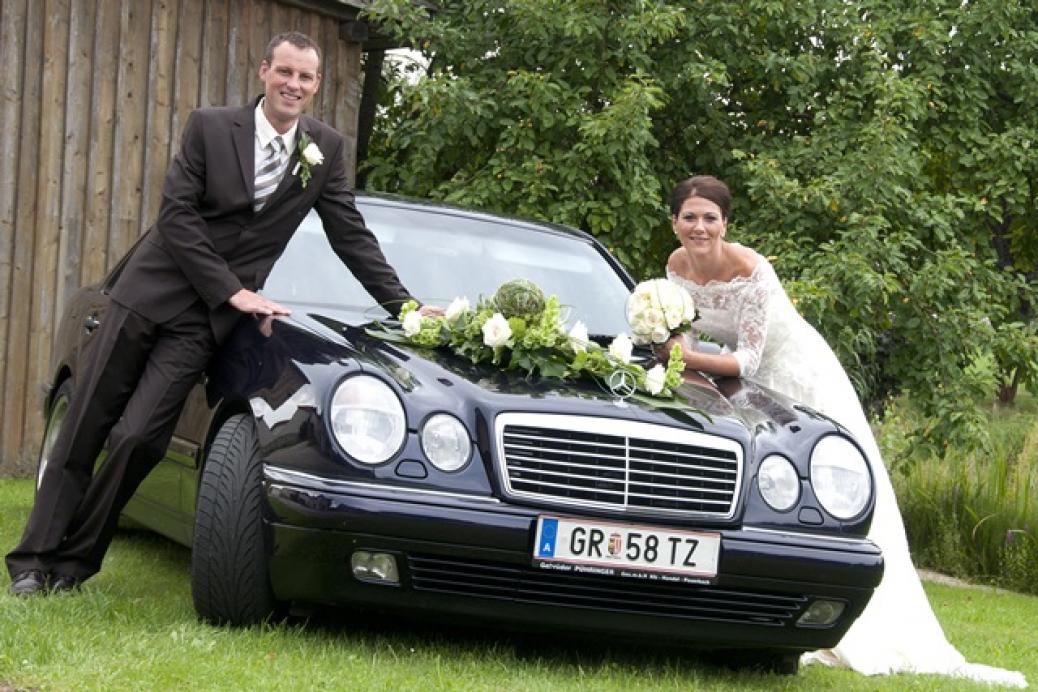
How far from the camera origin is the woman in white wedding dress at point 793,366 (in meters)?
5.70

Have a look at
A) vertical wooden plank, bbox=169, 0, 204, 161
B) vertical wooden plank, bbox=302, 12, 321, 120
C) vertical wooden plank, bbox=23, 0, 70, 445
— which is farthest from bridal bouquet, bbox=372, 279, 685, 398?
vertical wooden plank, bbox=302, 12, 321, 120

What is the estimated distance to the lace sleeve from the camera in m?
5.87

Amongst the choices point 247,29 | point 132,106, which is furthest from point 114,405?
point 247,29

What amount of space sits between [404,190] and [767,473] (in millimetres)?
6330

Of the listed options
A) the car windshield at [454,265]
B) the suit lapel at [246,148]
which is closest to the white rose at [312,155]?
the suit lapel at [246,148]

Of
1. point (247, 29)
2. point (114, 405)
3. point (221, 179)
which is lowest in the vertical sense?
point (114, 405)

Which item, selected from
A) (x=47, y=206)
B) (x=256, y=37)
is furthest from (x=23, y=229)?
(x=256, y=37)

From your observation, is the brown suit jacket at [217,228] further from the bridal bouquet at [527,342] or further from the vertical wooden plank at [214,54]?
the vertical wooden plank at [214,54]

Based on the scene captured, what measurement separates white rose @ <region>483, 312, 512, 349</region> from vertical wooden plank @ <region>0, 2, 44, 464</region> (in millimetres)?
5358

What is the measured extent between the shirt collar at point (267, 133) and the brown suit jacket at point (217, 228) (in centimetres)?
2

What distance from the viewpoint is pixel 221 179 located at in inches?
205

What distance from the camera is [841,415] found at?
636 cm

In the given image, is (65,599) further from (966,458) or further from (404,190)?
(966,458)

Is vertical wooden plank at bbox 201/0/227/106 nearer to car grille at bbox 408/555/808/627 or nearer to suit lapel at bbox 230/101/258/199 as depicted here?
suit lapel at bbox 230/101/258/199
